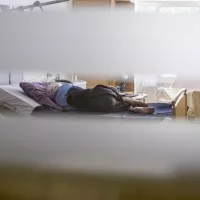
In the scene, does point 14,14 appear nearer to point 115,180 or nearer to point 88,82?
point 88,82

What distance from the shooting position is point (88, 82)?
2.33 feet

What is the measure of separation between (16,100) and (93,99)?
7.4 inches

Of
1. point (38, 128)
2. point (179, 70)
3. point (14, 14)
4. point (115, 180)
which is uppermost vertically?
point (14, 14)

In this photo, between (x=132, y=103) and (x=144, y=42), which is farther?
(x=132, y=103)

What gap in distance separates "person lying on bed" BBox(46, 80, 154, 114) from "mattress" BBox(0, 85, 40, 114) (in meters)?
0.06

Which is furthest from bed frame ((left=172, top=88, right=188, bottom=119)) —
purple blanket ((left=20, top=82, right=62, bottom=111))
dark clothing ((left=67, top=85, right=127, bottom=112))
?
purple blanket ((left=20, top=82, right=62, bottom=111))

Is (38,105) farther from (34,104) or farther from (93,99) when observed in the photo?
(93,99)

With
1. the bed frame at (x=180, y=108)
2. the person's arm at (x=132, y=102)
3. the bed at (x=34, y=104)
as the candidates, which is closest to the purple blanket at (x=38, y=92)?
the bed at (x=34, y=104)

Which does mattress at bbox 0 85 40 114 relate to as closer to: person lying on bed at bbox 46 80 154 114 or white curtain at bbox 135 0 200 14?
person lying on bed at bbox 46 80 154 114

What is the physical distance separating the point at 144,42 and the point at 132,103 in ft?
0.67

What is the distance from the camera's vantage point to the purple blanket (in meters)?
0.77

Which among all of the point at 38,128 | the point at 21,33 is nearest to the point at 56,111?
the point at 38,128

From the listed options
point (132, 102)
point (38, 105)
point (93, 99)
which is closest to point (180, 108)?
point (132, 102)

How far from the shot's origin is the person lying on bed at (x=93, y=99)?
0.72 meters
